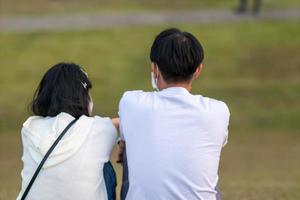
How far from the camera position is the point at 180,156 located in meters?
3.54

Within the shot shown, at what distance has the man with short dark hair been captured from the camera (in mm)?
3537

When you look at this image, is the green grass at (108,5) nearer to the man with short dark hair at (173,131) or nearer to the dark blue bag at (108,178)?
the dark blue bag at (108,178)

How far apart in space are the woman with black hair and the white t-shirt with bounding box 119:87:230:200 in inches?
7.2

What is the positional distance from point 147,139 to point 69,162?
42 cm

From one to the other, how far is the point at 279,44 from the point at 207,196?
19642 mm

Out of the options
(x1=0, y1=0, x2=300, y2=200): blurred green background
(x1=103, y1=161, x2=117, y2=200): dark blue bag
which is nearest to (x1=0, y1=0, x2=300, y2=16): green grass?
(x1=0, y1=0, x2=300, y2=200): blurred green background

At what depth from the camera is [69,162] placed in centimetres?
373

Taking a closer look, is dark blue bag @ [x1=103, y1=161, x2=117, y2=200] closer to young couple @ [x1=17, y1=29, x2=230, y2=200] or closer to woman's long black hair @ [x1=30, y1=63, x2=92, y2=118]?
young couple @ [x1=17, y1=29, x2=230, y2=200]

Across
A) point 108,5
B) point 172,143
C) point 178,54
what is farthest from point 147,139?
point 108,5

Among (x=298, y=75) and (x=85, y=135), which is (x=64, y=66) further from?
(x=298, y=75)

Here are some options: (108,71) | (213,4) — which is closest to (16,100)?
(108,71)

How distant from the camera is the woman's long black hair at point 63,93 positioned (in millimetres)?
3893

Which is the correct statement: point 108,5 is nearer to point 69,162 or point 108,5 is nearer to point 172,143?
point 69,162

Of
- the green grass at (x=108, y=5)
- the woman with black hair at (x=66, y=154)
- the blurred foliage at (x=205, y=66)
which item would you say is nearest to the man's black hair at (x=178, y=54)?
the woman with black hair at (x=66, y=154)
